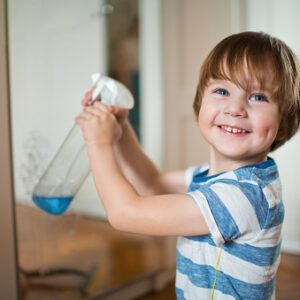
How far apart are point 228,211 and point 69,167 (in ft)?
1.55

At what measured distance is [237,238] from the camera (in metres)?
0.61

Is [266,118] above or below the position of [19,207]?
above

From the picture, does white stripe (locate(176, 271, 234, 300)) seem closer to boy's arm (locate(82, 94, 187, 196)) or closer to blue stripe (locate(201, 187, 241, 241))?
blue stripe (locate(201, 187, 241, 241))

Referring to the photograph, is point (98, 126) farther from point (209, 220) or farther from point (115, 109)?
point (209, 220)

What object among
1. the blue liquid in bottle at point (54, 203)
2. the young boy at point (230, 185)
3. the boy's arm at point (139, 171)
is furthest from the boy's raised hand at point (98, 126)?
the blue liquid in bottle at point (54, 203)

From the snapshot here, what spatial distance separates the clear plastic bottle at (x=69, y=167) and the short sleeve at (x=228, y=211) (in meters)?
0.32

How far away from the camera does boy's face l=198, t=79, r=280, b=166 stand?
64 centimetres

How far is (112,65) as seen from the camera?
1.42 metres

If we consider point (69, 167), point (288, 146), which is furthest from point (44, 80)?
point (288, 146)

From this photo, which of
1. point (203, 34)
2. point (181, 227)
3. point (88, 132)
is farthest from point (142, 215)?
point (203, 34)

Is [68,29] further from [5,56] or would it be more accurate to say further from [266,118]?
[266,118]

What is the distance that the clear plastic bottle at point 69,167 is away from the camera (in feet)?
2.49

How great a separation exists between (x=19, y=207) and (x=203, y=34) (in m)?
1.06

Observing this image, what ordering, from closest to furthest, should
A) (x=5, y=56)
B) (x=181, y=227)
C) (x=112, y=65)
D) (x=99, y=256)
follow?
(x=181, y=227), (x=5, y=56), (x=99, y=256), (x=112, y=65)
